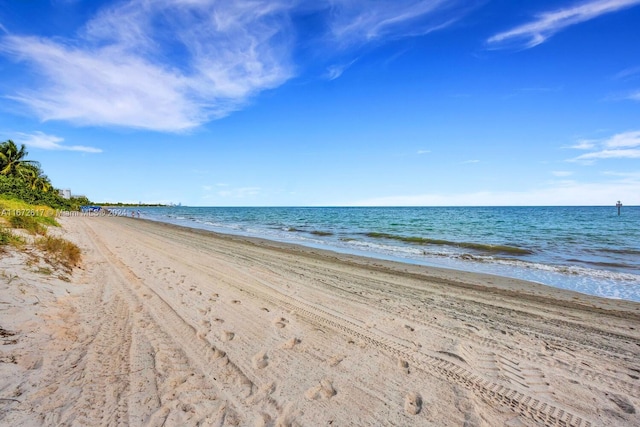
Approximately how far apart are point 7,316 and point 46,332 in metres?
0.62

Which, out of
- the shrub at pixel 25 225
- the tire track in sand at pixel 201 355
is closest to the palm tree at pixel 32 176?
the shrub at pixel 25 225

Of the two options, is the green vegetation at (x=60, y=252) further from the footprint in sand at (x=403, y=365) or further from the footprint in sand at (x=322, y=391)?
the footprint in sand at (x=403, y=365)

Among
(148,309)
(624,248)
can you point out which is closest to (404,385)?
(148,309)

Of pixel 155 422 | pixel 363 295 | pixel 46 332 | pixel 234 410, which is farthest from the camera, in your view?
Result: pixel 363 295

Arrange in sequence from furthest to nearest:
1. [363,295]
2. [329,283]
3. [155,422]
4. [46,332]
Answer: [329,283], [363,295], [46,332], [155,422]

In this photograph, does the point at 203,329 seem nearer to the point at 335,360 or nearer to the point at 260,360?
the point at 260,360

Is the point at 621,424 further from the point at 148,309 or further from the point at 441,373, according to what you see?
the point at 148,309

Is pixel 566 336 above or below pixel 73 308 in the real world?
below

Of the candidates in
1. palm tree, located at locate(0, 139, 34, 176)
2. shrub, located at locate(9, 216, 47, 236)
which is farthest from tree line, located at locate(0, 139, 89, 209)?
shrub, located at locate(9, 216, 47, 236)

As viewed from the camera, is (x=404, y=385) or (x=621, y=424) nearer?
(x=621, y=424)

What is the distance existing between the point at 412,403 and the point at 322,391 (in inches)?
36.9

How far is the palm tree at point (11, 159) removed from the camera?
43094 millimetres

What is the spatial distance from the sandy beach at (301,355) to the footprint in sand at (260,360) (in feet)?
0.09

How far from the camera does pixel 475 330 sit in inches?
221
